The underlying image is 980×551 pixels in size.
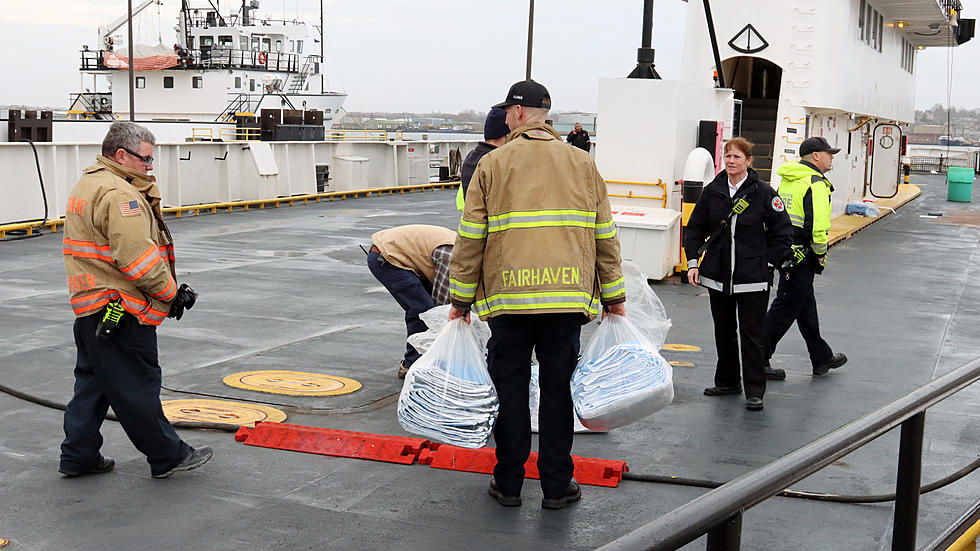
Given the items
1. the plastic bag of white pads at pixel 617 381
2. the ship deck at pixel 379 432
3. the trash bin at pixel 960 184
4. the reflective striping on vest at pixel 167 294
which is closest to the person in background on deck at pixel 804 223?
the ship deck at pixel 379 432

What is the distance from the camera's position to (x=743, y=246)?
731cm

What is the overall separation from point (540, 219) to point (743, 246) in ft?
9.36

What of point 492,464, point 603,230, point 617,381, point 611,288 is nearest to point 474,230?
point 603,230

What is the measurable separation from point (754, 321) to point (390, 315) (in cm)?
460

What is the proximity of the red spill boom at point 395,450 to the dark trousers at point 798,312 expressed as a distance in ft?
9.73

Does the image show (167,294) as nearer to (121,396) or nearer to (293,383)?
(121,396)

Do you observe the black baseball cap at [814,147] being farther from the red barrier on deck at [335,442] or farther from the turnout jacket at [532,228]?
the red barrier on deck at [335,442]

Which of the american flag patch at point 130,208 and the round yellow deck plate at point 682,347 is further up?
the american flag patch at point 130,208

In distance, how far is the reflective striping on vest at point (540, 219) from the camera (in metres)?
4.91

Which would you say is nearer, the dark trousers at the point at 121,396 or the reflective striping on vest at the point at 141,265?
the reflective striping on vest at the point at 141,265

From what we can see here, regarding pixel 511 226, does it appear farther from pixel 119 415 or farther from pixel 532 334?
pixel 119 415

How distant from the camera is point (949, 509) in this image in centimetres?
521

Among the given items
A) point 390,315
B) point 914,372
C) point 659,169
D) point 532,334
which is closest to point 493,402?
point 532,334

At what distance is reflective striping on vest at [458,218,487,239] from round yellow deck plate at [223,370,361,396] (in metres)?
2.81
